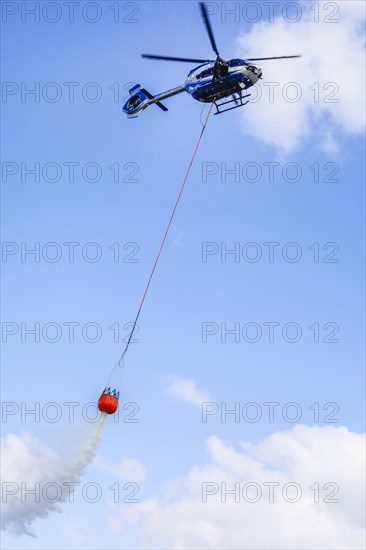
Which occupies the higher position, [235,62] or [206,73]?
[235,62]

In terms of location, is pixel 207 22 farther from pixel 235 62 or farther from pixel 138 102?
pixel 138 102

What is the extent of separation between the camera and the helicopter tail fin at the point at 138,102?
36.4 metres

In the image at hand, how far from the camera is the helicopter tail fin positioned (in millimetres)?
36394

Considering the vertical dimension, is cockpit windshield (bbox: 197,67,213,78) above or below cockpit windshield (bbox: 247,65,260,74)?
above

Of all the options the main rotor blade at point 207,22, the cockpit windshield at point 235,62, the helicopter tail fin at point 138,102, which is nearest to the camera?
the main rotor blade at point 207,22

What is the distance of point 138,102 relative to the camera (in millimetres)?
36812

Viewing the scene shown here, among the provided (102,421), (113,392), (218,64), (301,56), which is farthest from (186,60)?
(102,421)

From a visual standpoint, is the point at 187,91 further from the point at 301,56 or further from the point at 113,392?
the point at 113,392

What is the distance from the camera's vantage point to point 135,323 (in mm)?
26547

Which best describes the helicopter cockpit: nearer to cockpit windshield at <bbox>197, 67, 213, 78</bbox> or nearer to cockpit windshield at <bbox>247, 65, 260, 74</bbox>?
cockpit windshield at <bbox>247, 65, 260, 74</bbox>

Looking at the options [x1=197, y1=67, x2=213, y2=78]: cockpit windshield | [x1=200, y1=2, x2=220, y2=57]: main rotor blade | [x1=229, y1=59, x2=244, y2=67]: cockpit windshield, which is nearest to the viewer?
[x1=200, y1=2, x2=220, y2=57]: main rotor blade

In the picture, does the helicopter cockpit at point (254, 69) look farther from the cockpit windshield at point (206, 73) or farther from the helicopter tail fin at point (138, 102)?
the helicopter tail fin at point (138, 102)

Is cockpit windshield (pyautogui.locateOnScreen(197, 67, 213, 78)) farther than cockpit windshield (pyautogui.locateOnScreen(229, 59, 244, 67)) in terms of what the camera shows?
Yes

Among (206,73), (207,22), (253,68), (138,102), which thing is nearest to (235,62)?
(253,68)
